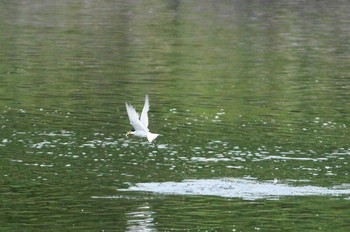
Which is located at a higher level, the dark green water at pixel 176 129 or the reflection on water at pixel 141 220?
the reflection on water at pixel 141 220

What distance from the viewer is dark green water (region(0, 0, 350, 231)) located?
33.2 m

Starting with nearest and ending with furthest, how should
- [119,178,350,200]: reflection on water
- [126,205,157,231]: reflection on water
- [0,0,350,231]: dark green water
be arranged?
[126,205,157,231]: reflection on water
[0,0,350,231]: dark green water
[119,178,350,200]: reflection on water

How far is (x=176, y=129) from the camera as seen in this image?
156ft

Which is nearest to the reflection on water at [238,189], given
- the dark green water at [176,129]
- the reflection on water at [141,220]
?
the dark green water at [176,129]

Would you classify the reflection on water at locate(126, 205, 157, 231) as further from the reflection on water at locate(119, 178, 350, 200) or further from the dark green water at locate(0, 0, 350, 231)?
the reflection on water at locate(119, 178, 350, 200)

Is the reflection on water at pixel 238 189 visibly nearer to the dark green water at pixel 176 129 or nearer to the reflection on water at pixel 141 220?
the dark green water at pixel 176 129

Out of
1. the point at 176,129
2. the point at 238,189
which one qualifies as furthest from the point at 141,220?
the point at 176,129

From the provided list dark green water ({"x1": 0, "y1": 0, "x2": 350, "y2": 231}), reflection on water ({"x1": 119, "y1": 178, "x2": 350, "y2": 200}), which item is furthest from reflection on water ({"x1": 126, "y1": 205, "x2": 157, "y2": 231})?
reflection on water ({"x1": 119, "y1": 178, "x2": 350, "y2": 200})

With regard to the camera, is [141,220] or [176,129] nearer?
[141,220]

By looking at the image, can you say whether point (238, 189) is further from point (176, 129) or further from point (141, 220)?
point (176, 129)

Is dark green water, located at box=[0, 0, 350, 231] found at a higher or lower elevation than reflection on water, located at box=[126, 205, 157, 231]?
lower

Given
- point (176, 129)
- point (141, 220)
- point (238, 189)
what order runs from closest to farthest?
1. point (141, 220)
2. point (238, 189)
3. point (176, 129)

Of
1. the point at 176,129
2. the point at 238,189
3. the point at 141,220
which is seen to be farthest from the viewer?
the point at 176,129

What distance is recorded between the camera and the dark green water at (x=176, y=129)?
33188mm
